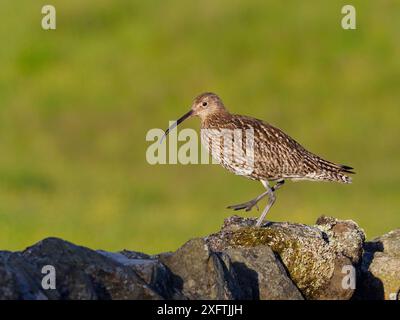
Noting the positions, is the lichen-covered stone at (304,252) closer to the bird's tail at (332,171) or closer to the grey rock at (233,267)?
the grey rock at (233,267)

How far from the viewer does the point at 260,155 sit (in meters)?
14.3

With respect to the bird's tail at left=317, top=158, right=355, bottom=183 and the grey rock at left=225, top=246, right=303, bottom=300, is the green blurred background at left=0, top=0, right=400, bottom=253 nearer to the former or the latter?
the bird's tail at left=317, top=158, right=355, bottom=183

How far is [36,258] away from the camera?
10727 millimetres

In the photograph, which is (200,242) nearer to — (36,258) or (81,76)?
(36,258)

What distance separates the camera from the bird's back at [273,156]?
1438 centimetres

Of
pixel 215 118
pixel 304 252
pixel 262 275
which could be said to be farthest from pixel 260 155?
pixel 262 275

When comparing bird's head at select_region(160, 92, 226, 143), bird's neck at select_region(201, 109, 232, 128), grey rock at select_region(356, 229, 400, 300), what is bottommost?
grey rock at select_region(356, 229, 400, 300)

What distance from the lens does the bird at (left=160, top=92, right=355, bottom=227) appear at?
14.3 meters

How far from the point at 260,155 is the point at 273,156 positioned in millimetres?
179

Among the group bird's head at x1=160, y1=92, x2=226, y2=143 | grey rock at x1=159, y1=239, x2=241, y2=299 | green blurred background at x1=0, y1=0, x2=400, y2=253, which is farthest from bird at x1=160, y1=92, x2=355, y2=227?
green blurred background at x1=0, y1=0, x2=400, y2=253

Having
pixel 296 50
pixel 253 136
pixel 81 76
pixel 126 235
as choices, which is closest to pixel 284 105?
pixel 296 50

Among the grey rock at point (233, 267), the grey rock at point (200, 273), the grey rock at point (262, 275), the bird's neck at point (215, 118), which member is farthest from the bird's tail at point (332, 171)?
the grey rock at point (200, 273)

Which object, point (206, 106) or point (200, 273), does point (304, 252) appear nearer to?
point (200, 273)

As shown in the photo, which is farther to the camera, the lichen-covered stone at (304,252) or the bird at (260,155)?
the bird at (260,155)
